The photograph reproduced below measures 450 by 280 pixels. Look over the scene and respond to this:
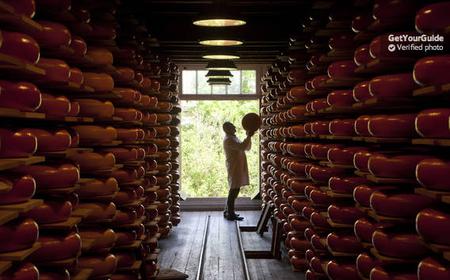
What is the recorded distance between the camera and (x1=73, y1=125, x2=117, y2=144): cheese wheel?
5523mm

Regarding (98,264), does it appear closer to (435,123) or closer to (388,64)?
(388,64)

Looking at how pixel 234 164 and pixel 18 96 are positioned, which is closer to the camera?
pixel 18 96

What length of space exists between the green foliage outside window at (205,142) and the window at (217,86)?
22cm

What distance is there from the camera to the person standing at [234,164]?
13.0m

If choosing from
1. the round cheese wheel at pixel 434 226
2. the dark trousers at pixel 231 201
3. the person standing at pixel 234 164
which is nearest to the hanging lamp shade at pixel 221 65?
the person standing at pixel 234 164

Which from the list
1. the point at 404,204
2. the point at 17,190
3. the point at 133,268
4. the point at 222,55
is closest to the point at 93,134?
the point at 133,268

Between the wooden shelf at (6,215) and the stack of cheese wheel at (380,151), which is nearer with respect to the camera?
the wooden shelf at (6,215)

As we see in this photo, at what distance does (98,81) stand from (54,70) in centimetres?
120

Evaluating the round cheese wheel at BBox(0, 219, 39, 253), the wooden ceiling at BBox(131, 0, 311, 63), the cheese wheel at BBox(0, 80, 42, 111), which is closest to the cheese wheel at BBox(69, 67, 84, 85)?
the cheese wheel at BBox(0, 80, 42, 111)

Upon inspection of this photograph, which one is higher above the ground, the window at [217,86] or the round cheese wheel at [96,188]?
the window at [217,86]

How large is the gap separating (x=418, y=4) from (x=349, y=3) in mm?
1763

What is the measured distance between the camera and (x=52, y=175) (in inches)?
173

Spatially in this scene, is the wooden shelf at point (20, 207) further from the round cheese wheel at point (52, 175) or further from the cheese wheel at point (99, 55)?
the cheese wheel at point (99, 55)

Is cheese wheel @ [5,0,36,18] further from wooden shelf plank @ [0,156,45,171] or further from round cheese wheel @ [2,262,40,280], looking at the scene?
round cheese wheel @ [2,262,40,280]
